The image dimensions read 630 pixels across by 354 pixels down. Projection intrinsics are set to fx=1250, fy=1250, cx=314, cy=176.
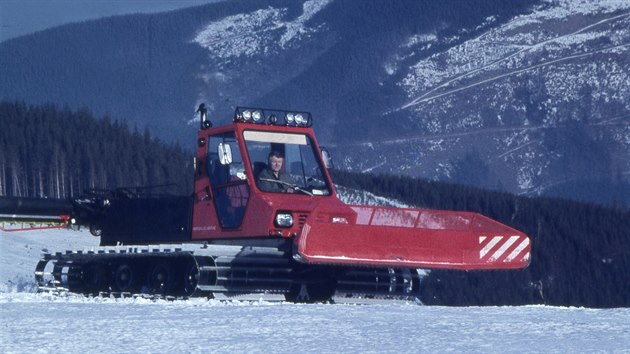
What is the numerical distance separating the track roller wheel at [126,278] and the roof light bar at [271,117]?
2.78m

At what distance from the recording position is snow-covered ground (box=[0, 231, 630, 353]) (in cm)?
1062

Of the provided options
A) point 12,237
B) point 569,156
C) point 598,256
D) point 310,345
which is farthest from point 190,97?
point 310,345

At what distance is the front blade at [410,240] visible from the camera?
51.2 feet

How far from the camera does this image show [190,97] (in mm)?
115625

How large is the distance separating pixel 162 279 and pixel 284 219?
2248 millimetres

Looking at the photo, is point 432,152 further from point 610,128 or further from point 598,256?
point 598,256

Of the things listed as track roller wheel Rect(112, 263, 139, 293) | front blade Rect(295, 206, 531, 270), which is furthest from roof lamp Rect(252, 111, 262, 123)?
track roller wheel Rect(112, 263, 139, 293)

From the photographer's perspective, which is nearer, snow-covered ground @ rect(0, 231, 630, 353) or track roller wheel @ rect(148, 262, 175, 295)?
snow-covered ground @ rect(0, 231, 630, 353)

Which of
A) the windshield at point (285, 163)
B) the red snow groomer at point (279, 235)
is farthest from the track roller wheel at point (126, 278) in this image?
the windshield at point (285, 163)

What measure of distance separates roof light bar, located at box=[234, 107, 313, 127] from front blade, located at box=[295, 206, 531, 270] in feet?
6.19

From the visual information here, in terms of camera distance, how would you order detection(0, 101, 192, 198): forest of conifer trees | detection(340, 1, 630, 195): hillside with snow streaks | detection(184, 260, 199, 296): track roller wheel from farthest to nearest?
detection(340, 1, 630, 195): hillside with snow streaks → detection(0, 101, 192, 198): forest of conifer trees → detection(184, 260, 199, 296): track roller wheel

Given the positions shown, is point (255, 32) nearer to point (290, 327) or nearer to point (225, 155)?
point (225, 155)

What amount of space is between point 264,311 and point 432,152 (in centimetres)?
9599

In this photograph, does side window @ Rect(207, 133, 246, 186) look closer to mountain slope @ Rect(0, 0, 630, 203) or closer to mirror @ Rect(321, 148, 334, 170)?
mirror @ Rect(321, 148, 334, 170)
